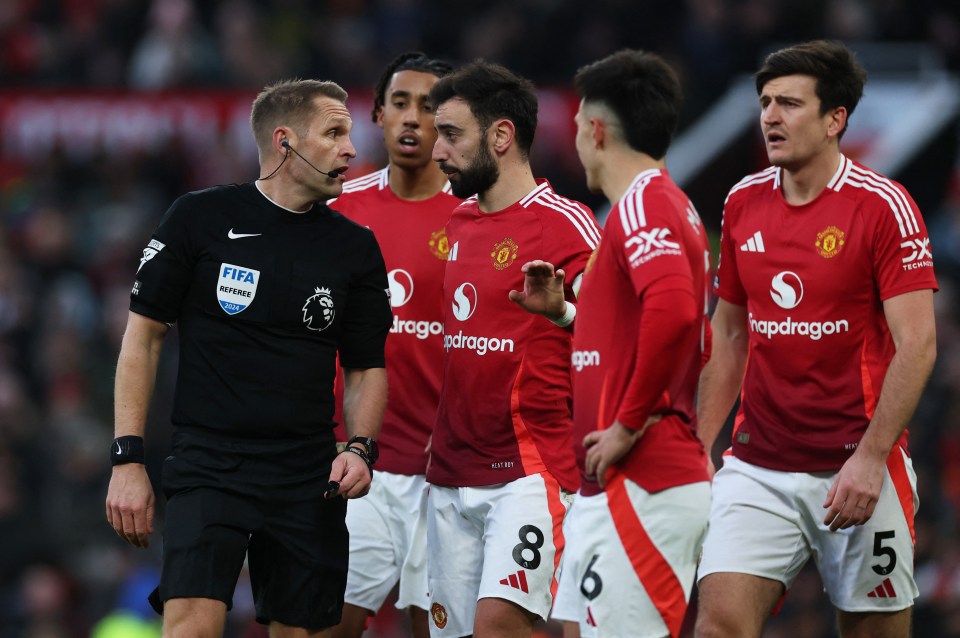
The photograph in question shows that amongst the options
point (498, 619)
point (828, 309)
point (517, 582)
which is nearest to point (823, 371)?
point (828, 309)

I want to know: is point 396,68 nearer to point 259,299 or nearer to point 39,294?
point 259,299

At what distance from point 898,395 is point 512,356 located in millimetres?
1511

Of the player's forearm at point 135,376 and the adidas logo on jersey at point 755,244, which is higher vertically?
the adidas logo on jersey at point 755,244

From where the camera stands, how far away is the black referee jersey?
5617mm

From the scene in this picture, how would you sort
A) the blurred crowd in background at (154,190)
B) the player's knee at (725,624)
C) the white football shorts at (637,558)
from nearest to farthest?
the white football shorts at (637,558), the player's knee at (725,624), the blurred crowd in background at (154,190)

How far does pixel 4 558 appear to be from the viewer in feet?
39.1

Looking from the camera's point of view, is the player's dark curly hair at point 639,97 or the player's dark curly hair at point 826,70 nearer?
the player's dark curly hair at point 639,97

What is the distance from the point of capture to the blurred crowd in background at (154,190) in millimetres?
11461

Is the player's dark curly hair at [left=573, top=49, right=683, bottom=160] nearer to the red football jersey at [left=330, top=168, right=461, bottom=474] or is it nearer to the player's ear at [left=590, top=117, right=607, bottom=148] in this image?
the player's ear at [left=590, top=117, right=607, bottom=148]

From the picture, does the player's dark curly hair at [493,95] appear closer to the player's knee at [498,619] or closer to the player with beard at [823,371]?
the player with beard at [823,371]

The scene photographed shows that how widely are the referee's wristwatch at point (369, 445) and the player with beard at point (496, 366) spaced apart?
0.45m

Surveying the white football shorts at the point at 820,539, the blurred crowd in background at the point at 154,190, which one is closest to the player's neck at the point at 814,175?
the white football shorts at the point at 820,539

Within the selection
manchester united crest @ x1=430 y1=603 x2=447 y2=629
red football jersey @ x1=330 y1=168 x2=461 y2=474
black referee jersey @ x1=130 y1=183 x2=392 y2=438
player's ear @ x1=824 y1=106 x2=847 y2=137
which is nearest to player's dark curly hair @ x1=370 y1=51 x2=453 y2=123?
red football jersey @ x1=330 y1=168 x2=461 y2=474

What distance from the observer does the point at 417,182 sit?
693 cm
